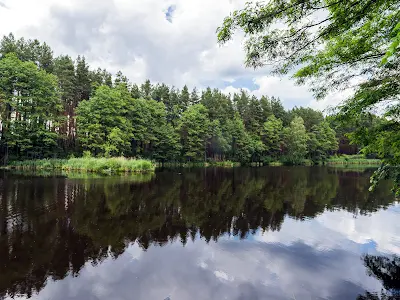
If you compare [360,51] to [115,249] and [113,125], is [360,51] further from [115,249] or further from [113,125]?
[113,125]

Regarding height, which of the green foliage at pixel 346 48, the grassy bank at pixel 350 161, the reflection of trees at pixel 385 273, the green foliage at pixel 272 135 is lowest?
the reflection of trees at pixel 385 273

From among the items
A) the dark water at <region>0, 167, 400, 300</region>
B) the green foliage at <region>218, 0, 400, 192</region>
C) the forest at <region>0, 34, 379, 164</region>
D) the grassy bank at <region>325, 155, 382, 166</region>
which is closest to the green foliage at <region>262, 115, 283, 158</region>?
the forest at <region>0, 34, 379, 164</region>

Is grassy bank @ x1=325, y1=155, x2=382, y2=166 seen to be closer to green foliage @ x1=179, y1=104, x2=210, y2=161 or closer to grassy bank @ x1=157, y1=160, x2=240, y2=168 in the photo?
grassy bank @ x1=157, y1=160, x2=240, y2=168

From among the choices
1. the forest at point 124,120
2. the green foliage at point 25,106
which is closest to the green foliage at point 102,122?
the forest at point 124,120

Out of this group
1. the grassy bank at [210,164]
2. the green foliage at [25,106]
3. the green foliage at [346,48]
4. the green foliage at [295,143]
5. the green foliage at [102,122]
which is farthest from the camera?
the green foliage at [295,143]

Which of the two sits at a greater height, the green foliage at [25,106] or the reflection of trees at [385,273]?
the green foliage at [25,106]

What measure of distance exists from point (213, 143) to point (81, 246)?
41.0 meters

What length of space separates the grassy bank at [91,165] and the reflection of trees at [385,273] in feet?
74.6

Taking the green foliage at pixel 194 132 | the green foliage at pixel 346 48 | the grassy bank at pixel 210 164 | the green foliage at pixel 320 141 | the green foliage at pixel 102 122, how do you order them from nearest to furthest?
the green foliage at pixel 346 48 < the green foliage at pixel 102 122 < the grassy bank at pixel 210 164 < the green foliage at pixel 194 132 < the green foliage at pixel 320 141

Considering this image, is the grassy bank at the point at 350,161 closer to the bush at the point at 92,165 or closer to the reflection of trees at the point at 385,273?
the bush at the point at 92,165

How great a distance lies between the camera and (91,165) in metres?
25.1

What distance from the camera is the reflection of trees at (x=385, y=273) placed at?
458cm

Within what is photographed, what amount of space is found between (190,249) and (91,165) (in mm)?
21674

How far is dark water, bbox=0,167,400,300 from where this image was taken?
15.6ft
